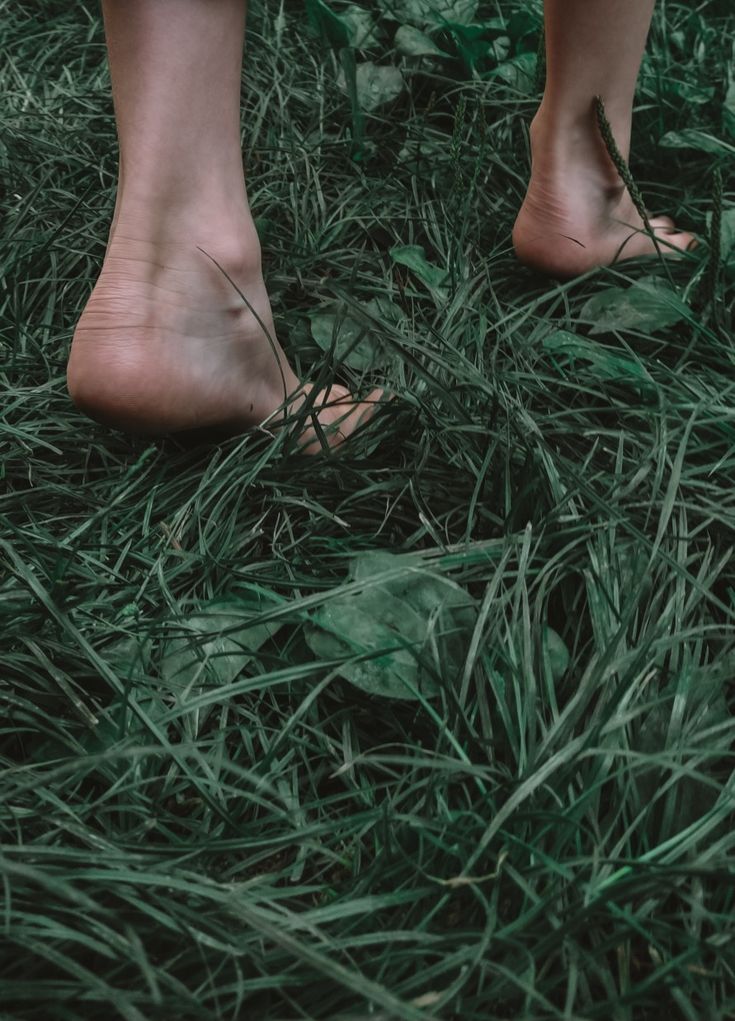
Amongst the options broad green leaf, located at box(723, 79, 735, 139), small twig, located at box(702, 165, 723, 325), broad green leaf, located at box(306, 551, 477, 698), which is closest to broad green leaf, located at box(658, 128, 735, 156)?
broad green leaf, located at box(723, 79, 735, 139)

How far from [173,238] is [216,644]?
0.44 m

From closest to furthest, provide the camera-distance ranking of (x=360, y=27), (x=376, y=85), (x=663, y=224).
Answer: (x=663, y=224) → (x=376, y=85) → (x=360, y=27)

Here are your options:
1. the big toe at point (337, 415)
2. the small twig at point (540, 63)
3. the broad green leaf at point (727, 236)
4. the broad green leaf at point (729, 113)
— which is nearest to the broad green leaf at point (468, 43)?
the small twig at point (540, 63)

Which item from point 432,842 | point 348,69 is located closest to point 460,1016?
point 432,842

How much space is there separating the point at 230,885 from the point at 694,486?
1.92 ft

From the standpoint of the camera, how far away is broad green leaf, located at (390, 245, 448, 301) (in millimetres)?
1237

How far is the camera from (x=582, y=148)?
1251 millimetres

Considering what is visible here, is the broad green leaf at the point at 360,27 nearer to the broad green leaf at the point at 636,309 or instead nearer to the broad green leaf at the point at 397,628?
the broad green leaf at the point at 636,309

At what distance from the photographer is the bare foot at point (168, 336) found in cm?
95

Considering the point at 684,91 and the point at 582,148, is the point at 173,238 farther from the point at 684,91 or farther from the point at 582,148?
the point at 684,91

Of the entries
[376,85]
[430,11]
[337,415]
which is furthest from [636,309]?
[430,11]

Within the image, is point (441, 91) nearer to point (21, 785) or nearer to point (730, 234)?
point (730, 234)

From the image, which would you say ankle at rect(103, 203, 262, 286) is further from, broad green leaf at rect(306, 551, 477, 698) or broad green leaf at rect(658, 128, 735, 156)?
broad green leaf at rect(658, 128, 735, 156)

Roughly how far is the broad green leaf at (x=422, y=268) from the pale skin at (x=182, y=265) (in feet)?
0.71
